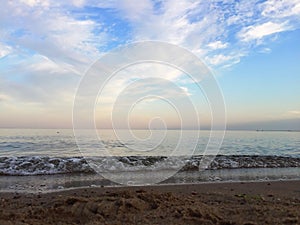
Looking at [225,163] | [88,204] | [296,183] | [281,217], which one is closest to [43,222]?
[88,204]

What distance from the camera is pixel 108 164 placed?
A: 17.8 m

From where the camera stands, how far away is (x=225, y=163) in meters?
18.5

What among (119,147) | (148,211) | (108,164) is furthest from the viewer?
(119,147)

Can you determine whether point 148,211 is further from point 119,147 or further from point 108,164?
point 119,147

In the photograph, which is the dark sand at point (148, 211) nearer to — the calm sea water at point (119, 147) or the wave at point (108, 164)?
the wave at point (108, 164)

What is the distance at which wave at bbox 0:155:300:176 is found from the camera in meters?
15.4

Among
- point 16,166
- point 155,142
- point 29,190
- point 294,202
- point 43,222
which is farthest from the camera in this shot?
point 155,142

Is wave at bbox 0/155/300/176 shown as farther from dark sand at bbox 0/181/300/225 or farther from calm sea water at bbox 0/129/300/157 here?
dark sand at bbox 0/181/300/225

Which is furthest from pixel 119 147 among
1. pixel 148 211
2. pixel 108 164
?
pixel 148 211

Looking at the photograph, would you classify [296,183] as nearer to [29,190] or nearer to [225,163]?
[225,163]

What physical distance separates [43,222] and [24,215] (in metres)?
0.57

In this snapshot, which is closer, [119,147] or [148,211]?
[148,211]

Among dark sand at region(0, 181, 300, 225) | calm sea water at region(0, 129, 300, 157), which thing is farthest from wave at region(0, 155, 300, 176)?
dark sand at region(0, 181, 300, 225)

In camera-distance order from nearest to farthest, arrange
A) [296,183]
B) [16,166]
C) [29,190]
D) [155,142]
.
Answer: [29,190]
[296,183]
[16,166]
[155,142]
